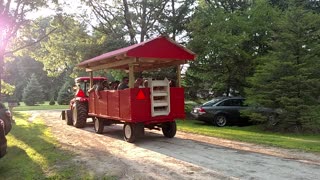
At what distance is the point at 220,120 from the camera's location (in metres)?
19.8

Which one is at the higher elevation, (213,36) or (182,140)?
(213,36)

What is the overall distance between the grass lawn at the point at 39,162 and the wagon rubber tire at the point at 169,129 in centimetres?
380

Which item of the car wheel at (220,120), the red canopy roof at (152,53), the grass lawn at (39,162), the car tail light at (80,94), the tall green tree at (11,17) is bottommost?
the grass lawn at (39,162)

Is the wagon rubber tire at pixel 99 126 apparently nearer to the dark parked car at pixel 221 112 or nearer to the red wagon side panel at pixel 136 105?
the red wagon side panel at pixel 136 105

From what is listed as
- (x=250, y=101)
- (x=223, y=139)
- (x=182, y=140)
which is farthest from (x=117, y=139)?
(x=250, y=101)

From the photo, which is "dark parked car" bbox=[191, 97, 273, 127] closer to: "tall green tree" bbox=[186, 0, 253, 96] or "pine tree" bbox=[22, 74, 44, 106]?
"tall green tree" bbox=[186, 0, 253, 96]

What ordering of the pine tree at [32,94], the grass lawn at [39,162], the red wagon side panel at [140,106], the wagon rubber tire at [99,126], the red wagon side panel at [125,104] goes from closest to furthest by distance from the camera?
the grass lawn at [39,162] → the red wagon side panel at [140,106] → the red wagon side panel at [125,104] → the wagon rubber tire at [99,126] → the pine tree at [32,94]

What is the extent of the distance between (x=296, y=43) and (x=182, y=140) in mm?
8741

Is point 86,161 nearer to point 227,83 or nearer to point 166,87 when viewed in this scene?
point 166,87

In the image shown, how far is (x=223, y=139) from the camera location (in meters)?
12.5

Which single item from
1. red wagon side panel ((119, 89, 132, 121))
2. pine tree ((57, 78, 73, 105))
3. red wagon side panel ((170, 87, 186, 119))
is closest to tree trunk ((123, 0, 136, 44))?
red wagon side panel ((170, 87, 186, 119))

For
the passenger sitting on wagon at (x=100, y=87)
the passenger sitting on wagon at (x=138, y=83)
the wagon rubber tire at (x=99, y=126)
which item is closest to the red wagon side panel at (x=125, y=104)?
the passenger sitting on wagon at (x=138, y=83)

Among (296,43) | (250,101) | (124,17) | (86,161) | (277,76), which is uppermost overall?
(124,17)

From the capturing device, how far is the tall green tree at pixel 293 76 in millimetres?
16859
